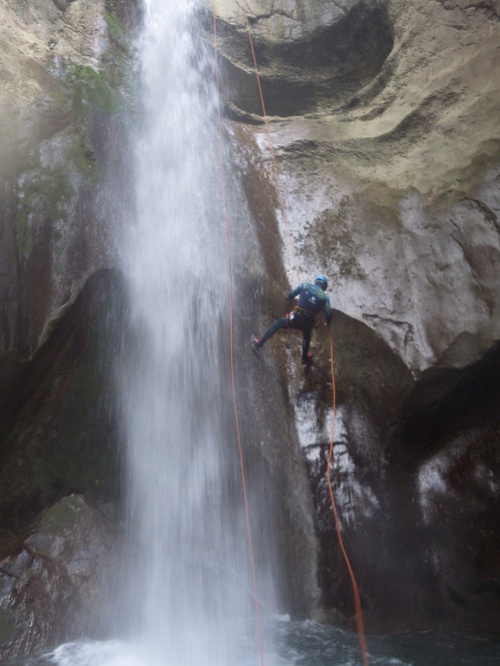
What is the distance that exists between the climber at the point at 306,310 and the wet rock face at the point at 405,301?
320 mm

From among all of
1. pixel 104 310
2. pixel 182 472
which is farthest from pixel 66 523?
pixel 104 310

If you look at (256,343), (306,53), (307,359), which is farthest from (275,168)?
(307,359)

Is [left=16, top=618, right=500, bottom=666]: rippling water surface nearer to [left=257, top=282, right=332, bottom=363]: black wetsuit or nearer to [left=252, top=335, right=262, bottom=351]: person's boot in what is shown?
[left=257, top=282, right=332, bottom=363]: black wetsuit

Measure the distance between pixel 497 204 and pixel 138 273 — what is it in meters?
4.38

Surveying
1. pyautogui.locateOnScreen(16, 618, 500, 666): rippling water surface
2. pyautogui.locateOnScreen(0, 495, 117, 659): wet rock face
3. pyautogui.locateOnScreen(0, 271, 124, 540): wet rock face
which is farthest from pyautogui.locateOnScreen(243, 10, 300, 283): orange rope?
pyautogui.locateOnScreen(16, 618, 500, 666): rippling water surface

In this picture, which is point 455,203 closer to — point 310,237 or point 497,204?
point 497,204

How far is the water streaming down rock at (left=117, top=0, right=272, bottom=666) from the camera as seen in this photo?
5.44 meters

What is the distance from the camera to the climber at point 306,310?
5.93 meters

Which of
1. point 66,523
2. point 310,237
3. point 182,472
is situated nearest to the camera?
point 66,523

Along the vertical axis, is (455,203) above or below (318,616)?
above

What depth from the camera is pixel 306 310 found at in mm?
5941

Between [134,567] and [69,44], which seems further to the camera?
[69,44]

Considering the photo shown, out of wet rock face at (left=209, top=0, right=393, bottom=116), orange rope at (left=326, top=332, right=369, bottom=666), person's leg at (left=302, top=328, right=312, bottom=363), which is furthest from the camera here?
wet rock face at (left=209, top=0, right=393, bottom=116)

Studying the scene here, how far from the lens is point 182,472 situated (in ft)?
19.7
